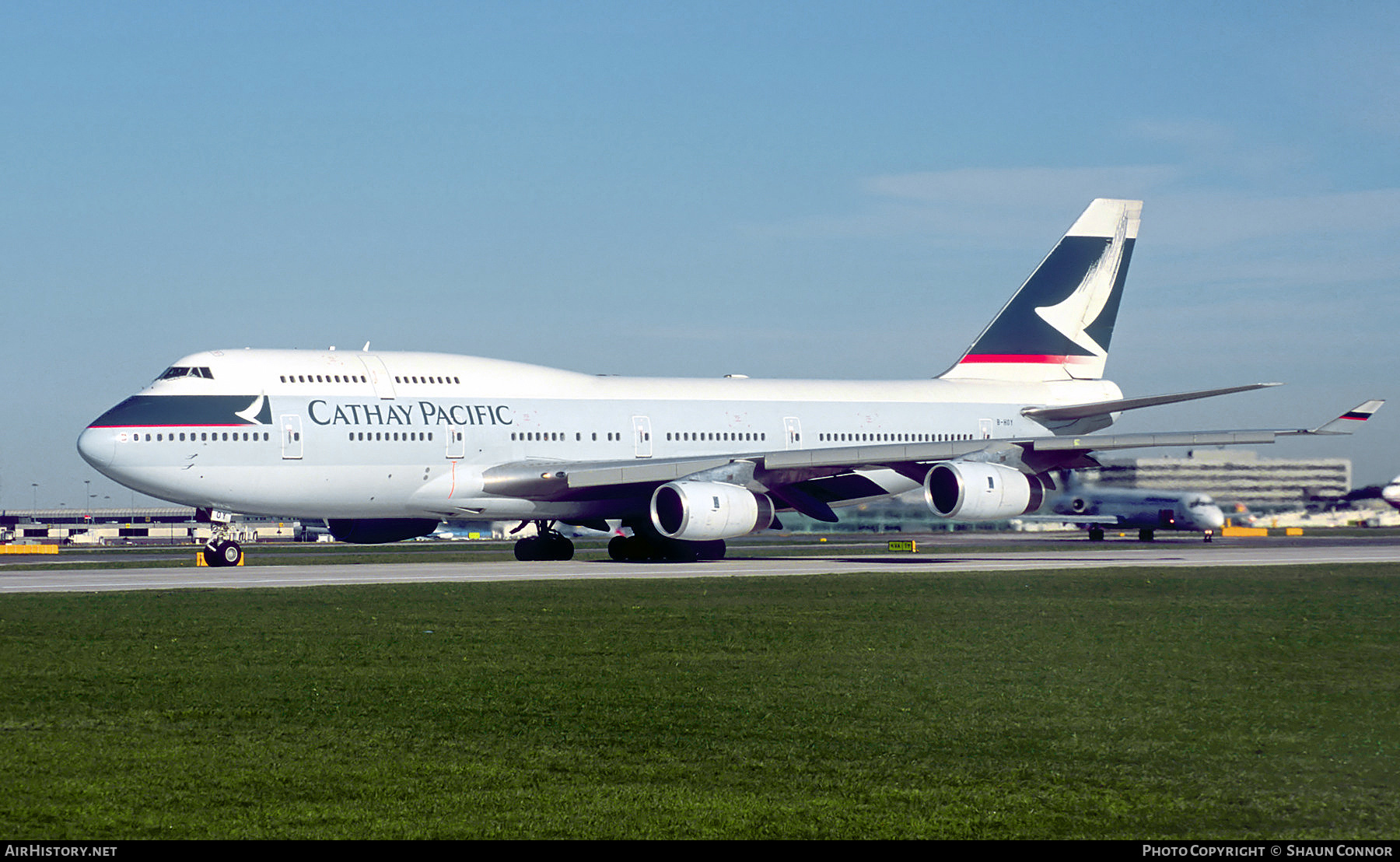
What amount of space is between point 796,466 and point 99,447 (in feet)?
57.3

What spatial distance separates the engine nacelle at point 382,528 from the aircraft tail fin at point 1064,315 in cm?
1961

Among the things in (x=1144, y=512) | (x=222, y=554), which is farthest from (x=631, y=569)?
(x=1144, y=512)

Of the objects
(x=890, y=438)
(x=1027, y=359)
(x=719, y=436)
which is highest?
(x=1027, y=359)

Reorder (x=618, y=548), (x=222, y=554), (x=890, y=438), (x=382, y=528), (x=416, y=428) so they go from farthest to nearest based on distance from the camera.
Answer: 1. (x=890, y=438)
2. (x=618, y=548)
3. (x=382, y=528)
4. (x=416, y=428)
5. (x=222, y=554)

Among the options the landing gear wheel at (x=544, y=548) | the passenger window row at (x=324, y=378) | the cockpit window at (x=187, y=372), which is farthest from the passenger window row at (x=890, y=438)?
the cockpit window at (x=187, y=372)

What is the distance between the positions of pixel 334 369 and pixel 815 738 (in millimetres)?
29441

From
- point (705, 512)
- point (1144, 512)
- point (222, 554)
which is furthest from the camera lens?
point (1144, 512)

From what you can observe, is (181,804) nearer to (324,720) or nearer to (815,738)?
(324,720)

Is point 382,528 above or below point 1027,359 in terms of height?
below

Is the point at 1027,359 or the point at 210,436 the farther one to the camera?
the point at 1027,359

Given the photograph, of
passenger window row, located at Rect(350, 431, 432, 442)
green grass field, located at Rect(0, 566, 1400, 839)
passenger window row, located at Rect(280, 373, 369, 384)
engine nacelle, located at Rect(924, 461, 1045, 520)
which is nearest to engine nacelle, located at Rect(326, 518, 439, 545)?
passenger window row, located at Rect(350, 431, 432, 442)

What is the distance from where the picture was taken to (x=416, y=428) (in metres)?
38.2

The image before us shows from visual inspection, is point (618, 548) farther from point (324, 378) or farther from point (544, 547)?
point (324, 378)
